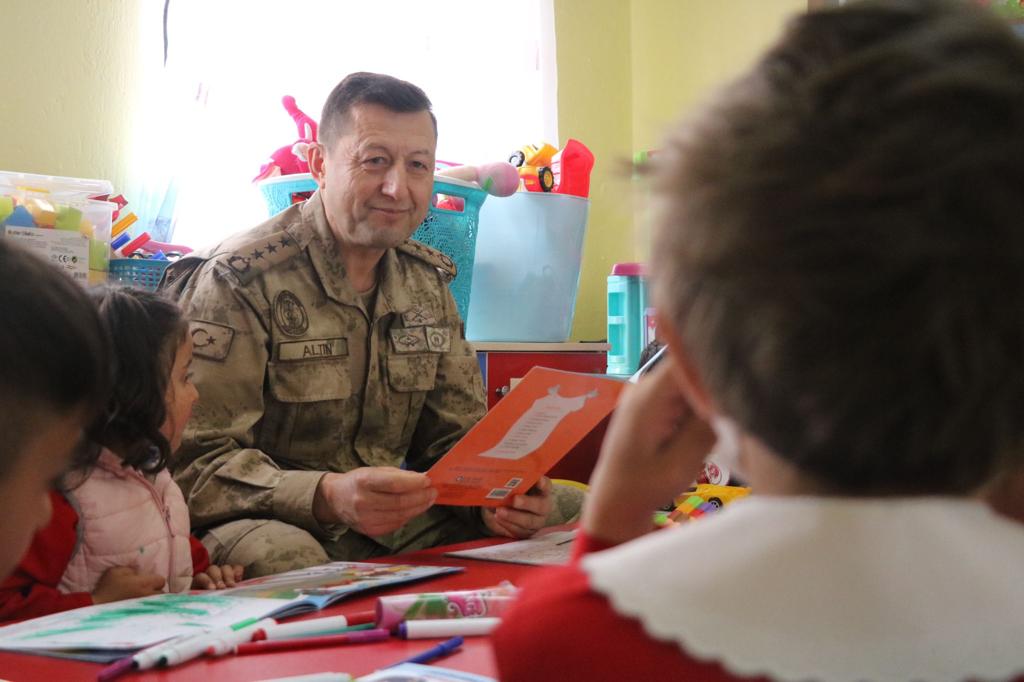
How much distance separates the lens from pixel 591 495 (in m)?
0.57

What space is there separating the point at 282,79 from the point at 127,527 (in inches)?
56.3

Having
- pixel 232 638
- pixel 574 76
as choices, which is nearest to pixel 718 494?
pixel 232 638

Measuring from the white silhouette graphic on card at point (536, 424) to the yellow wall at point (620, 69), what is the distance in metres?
1.70

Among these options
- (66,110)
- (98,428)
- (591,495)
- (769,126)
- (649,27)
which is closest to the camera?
(769,126)

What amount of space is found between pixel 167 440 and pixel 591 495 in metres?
0.89

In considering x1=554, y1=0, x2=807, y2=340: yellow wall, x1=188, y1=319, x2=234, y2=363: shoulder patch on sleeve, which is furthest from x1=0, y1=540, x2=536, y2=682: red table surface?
x1=554, y1=0, x2=807, y2=340: yellow wall

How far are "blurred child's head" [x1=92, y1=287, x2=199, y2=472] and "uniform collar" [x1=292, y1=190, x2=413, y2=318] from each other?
45 cm

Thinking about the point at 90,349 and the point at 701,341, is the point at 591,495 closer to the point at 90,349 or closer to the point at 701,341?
the point at 701,341

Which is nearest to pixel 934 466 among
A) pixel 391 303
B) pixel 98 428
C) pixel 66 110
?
pixel 98 428

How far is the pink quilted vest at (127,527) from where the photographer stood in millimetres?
1229

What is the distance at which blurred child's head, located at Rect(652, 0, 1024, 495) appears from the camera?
38 cm

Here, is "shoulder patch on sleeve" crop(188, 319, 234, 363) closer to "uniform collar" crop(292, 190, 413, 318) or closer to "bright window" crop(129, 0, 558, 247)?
"uniform collar" crop(292, 190, 413, 318)

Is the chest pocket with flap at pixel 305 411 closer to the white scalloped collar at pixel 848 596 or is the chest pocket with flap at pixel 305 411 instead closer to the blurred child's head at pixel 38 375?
the blurred child's head at pixel 38 375

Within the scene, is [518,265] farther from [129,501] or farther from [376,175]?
[129,501]
